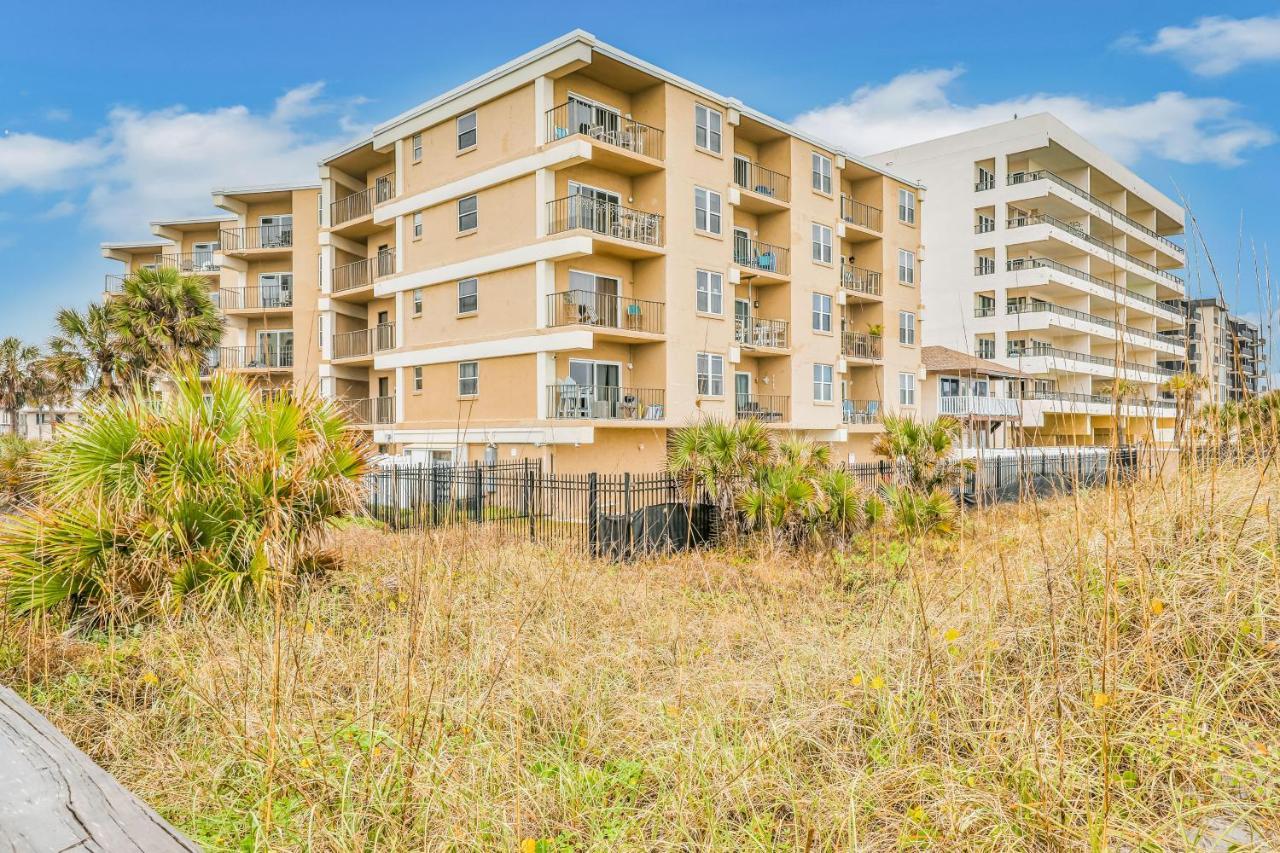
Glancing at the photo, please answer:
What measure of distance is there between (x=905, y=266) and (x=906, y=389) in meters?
6.17

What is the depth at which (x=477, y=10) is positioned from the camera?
13250 mm

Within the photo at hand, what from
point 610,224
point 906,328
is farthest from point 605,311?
point 906,328

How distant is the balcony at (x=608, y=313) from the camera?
2439 cm

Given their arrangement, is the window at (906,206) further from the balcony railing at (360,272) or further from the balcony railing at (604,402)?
the balcony railing at (360,272)

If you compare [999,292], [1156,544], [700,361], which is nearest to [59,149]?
[700,361]

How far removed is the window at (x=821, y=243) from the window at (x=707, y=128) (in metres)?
6.66

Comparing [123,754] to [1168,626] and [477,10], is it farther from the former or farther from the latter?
[477,10]

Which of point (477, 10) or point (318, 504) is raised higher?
point (477, 10)

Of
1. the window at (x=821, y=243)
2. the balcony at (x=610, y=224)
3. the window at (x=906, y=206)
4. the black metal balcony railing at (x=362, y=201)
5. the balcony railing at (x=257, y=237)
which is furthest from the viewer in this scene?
the balcony railing at (x=257, y=237)


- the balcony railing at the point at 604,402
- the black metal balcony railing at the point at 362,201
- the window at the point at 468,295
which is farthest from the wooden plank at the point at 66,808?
the black metal balcony railing at the point at 362,201

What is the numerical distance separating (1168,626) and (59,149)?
92.7 feet

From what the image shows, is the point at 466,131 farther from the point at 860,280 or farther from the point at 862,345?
the point at 862,345

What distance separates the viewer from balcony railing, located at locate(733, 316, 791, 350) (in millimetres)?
29484

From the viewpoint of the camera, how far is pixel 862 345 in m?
34.3
